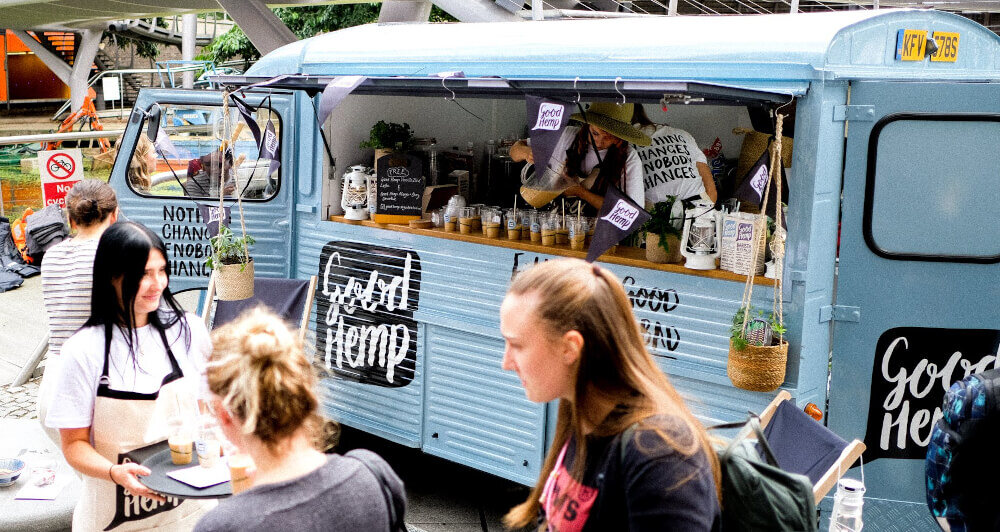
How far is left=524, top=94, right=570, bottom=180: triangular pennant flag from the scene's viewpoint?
4250 mm

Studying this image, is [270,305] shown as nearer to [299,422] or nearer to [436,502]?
[436,502]

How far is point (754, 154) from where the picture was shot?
19.3 ft

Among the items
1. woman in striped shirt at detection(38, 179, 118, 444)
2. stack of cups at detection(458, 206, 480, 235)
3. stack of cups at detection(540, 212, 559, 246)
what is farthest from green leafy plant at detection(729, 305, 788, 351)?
woman in striped shirt at detection(38, 179, 118, 444)

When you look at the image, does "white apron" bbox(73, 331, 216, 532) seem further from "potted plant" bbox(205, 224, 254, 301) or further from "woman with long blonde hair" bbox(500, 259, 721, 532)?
"potted plant" bbox(205, 224, 254, 301)

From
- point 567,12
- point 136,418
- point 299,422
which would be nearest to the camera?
point 299,422

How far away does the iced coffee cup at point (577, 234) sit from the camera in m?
5.12

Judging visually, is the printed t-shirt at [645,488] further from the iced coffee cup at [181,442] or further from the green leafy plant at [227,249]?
the green leafy plant at [227,249]

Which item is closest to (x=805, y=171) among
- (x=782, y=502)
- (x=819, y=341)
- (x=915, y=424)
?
(x=819, y=341)

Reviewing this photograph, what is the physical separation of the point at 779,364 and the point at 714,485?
230cm

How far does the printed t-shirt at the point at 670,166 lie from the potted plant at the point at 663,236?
50 centimetres

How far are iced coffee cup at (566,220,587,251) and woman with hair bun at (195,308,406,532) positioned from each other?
3059 millimetres

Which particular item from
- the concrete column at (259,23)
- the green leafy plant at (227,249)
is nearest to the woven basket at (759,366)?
the green leafy plant at (227,249)

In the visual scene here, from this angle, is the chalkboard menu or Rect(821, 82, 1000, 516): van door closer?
Rect(821, 82, 1000, 516): van door

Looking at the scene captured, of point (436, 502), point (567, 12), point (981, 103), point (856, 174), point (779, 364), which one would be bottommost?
point (436, 502)
